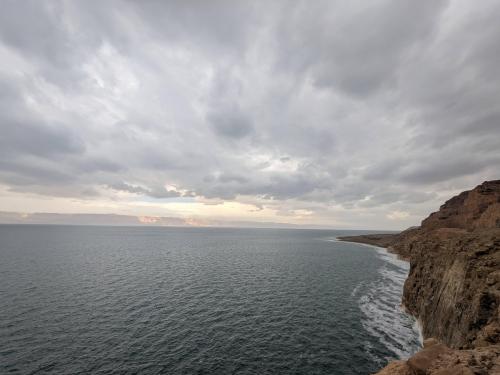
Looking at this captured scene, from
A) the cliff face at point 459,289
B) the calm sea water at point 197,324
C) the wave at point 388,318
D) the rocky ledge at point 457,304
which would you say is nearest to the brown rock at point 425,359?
the rocky ledge at point 457,304

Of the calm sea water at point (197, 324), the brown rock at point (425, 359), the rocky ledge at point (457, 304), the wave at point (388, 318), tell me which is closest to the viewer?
the brown rock at point (425, 359)

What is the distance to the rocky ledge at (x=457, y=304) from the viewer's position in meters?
15.1

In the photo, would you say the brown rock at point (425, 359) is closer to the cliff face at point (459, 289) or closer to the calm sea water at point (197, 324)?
the cliff face at point (459, 289)

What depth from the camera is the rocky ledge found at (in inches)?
595

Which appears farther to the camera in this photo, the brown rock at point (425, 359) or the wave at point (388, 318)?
the wave at point (388, 318)

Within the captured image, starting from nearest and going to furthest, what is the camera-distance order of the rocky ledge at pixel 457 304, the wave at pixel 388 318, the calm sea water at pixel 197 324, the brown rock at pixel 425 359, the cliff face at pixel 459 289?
the brown rock at pixel 425 359 → the rocky ledge at pixel 457 304 → the cliff face at pixel 459 289 → the calm sea water at pixel 197 324 → the wave at pixel 388 318

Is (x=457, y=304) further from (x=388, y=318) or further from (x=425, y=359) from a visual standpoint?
(x=425, y=359)

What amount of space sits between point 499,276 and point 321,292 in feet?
125

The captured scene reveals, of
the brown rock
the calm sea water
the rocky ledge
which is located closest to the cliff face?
the rocky ledge

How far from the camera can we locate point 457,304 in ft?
103

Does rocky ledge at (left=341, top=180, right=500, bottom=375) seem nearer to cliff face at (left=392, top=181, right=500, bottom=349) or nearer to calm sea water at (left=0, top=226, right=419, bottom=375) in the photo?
cliff face at (left=392, top=181, right=500, bottom=349)

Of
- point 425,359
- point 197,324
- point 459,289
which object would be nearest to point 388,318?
point 459,289

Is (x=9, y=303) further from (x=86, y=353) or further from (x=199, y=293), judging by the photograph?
(x=199, y=293)

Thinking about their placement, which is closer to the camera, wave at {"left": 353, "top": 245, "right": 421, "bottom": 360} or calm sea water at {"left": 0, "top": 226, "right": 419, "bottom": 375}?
calm sea water at {"left": 0, "top": 226, "right": 419, "bottom": 375}
